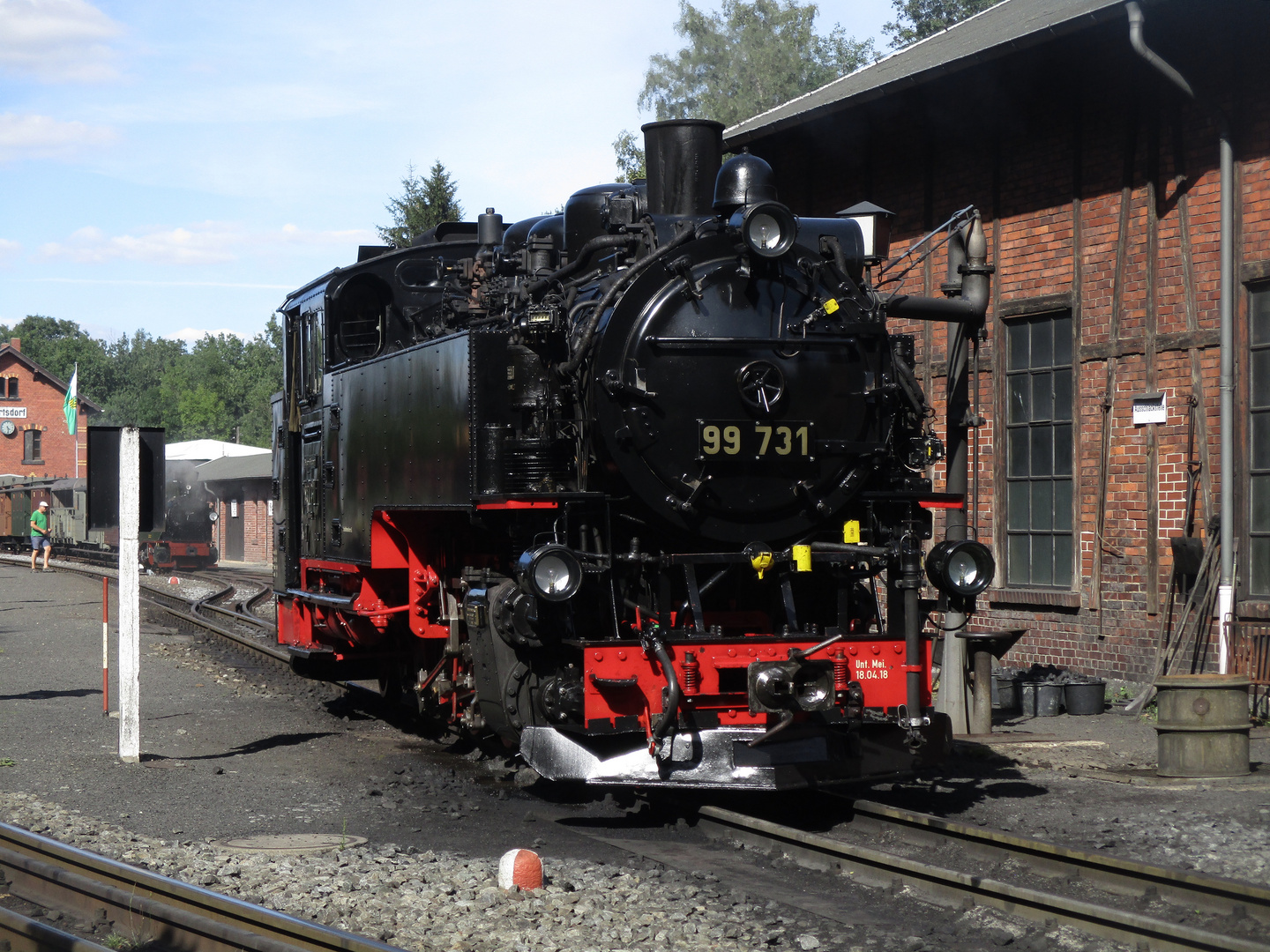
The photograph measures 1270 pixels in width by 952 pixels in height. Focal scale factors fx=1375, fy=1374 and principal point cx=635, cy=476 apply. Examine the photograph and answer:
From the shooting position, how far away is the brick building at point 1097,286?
34.1 feet

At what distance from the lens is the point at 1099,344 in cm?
1147

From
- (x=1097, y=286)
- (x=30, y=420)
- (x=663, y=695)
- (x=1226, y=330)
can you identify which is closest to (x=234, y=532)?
(x=30, y=420)

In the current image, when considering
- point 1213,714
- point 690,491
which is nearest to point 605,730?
point 690,491

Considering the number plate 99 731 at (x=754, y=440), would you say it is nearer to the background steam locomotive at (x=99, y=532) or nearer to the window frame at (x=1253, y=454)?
the window frame at (x=1253, y=454)

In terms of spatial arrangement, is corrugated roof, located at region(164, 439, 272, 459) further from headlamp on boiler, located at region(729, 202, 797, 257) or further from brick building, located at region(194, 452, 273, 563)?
headlamp on boiler, located at region(729, 202, 797, 257)

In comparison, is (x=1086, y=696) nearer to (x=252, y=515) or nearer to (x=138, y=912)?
(x=138, y=912)

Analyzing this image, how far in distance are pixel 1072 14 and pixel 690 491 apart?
6402 mm

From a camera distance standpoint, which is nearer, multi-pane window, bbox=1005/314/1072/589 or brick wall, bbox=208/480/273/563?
multi-pane window, bbox=1005/314/1072/589

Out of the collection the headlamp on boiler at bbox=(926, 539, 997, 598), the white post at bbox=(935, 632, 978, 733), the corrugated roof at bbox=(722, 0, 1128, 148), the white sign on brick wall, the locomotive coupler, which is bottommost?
the white post at bbox=(935, 632, 978, 733)

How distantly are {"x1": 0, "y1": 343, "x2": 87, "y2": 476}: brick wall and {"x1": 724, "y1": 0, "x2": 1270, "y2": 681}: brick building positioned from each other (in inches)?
2102

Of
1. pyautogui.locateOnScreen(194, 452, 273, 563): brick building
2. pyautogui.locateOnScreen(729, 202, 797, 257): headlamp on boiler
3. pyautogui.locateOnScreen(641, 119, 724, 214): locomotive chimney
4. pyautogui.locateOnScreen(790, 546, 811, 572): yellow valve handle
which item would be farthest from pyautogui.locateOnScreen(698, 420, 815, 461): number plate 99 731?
pyautogui.locateOnScreen(194, 452, 273, 563): brick building

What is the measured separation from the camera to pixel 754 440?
6.81 metres

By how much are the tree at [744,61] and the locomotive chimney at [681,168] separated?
32635 mm

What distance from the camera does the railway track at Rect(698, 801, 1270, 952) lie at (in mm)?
4543
